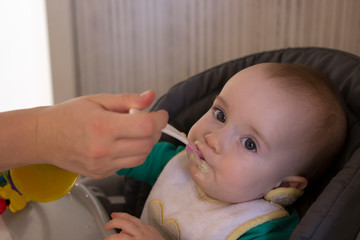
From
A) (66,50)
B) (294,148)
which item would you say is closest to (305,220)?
(294,148)

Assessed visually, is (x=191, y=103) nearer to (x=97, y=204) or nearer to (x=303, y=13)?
(x=97, y=204)

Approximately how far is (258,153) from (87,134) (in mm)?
368

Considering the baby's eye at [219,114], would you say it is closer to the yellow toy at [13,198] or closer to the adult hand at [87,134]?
the adult hand at [87,134]

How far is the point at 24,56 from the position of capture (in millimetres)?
1896

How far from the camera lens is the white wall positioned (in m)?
1.81

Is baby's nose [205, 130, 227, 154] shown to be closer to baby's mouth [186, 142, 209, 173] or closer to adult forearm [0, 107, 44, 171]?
baby's mouth [186, 142, 209, 173]

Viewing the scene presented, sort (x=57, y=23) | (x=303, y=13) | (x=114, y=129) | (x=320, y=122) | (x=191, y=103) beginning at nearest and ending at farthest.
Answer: (x=114, y=129)
(x=320, y=122)
(x=191, y=103)
(x=303, y=13)
(x=57, y=23)

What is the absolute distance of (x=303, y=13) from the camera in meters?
1.50

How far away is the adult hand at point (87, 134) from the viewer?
55 centimetres

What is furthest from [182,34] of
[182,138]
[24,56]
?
[182,138]

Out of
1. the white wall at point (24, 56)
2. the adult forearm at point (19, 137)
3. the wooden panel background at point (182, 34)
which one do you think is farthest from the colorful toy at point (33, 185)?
the white wall at point (24, 56)

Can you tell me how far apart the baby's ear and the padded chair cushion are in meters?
0.04

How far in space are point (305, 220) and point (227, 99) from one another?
0.94ft

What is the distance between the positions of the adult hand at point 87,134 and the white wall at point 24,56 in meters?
1.26
